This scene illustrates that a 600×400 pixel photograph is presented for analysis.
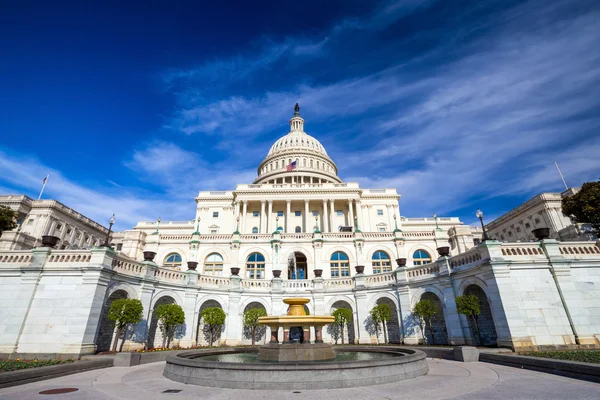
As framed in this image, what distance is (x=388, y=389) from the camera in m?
9.32

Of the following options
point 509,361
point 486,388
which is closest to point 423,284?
point 509,361

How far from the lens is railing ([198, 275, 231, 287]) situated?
2519 centimetres

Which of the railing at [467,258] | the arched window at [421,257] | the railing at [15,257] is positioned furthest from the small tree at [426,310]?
the railing at [15,257]

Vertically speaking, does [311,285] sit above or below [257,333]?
above

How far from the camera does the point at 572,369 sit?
10203 mm

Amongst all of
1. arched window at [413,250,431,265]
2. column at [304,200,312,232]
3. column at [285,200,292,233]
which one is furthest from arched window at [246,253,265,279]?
column at [304,200,312,232]

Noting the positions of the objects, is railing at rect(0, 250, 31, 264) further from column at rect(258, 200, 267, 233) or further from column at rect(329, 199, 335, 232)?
column at rect(329, 199, 335, 232)

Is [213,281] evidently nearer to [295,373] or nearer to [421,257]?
[295,373]

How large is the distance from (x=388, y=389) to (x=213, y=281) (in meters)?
19.6

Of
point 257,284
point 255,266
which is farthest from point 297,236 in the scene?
point 257,284

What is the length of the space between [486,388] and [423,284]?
46.7ft

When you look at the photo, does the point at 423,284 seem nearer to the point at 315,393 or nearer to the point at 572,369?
the point at 572,369

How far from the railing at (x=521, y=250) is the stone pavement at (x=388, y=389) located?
8585 mm

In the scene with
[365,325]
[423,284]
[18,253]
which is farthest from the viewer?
[365,325]
